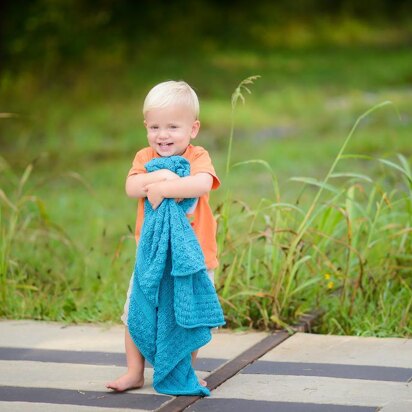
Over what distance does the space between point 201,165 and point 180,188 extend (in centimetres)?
13

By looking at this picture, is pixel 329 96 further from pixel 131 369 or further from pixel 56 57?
pixel 131 369

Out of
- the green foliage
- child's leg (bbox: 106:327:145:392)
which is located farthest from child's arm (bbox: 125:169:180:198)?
the green foliage

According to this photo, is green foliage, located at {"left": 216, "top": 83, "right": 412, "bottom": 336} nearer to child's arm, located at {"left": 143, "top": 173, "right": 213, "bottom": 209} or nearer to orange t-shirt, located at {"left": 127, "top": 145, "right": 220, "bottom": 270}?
orange t-shirt, located at {"left": 127, "top": 145, "right": 220, "bottom": 270}

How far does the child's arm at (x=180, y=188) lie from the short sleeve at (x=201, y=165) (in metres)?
0.02

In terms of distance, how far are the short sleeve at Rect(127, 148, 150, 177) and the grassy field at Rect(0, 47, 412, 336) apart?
93 centimetres

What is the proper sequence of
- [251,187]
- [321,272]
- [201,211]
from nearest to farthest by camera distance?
[201,211], [321,272], [251,187]

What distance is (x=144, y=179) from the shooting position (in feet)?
11.1

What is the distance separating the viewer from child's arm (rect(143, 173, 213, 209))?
3322 mm

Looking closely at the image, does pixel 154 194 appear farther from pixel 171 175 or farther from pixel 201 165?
pixel 201 165

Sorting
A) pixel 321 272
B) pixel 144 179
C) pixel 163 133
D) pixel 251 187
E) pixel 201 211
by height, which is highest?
pixel 163 133

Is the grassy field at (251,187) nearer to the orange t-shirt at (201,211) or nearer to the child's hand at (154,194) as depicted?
the orange t-shirt at (201,211)

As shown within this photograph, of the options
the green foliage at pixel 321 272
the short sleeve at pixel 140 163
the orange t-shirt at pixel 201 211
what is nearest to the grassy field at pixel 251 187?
the green foliage at pixel 321 272

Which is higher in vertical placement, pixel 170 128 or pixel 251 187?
pixel 170 128

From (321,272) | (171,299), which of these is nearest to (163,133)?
(171,299)
